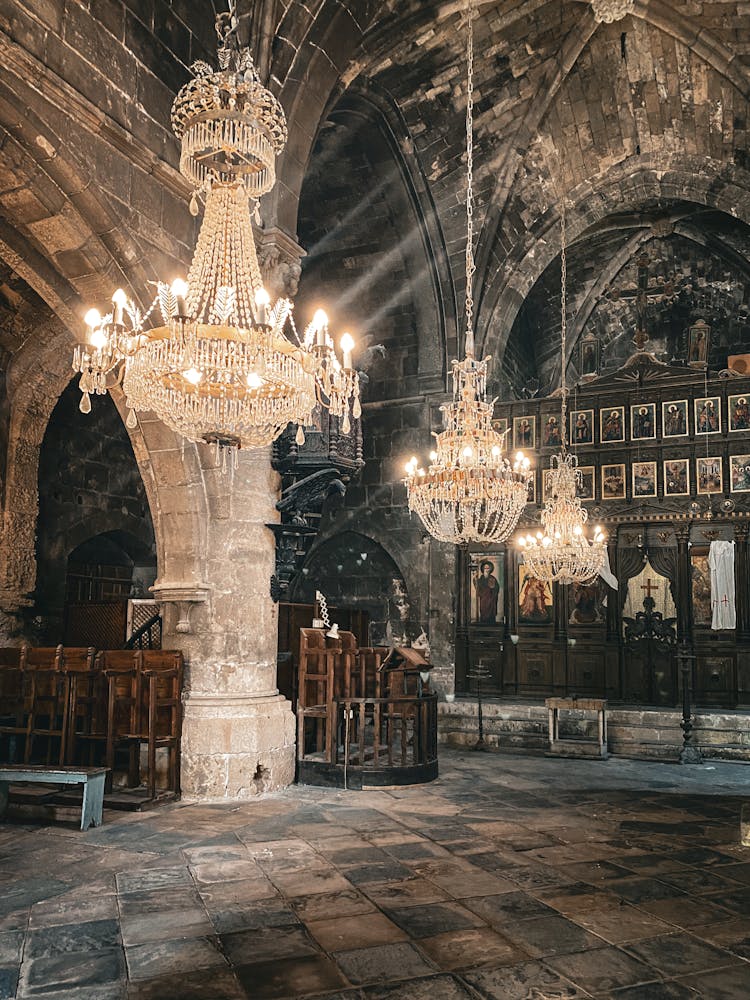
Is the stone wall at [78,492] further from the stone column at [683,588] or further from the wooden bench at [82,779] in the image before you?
the stone column at [683,588]

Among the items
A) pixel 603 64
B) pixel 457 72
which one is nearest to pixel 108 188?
pixel 457 72

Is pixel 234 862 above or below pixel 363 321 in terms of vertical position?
below

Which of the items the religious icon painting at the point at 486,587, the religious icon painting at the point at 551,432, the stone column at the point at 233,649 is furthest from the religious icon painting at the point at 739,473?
the stone column at the point at 233,649

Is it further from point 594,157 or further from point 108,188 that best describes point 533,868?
point 594,157

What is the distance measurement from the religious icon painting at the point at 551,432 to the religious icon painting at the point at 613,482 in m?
0.83

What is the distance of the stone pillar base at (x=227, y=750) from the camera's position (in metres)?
6.98

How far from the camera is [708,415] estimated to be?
11.5 meters

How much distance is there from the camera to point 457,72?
37.5 feet

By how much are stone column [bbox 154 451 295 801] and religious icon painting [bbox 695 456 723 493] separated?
21.0 feet

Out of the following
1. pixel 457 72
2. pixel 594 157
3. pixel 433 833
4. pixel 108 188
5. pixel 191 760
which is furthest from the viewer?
pixel 594 157

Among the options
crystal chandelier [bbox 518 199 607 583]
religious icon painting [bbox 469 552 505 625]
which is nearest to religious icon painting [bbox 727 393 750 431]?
crystal chandelier [bbox 518 199 607 583]

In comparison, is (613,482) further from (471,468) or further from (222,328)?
(222,328)

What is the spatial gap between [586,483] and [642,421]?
3.80ft

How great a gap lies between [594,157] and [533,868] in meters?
10.9
